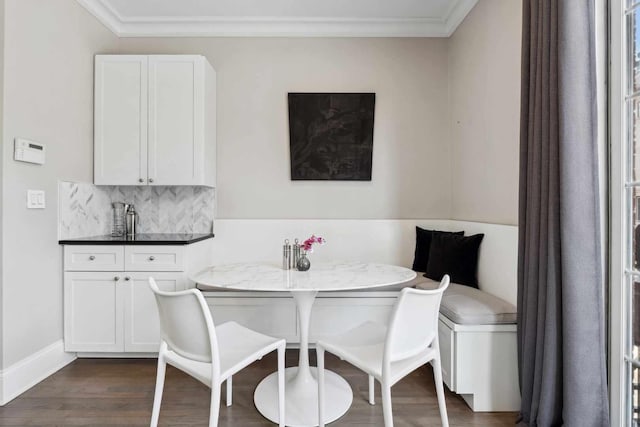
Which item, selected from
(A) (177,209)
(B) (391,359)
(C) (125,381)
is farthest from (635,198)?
(A) (177,209)

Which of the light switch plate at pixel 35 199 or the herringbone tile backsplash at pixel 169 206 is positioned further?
the herringbone tile backsplash at pixel 169 206

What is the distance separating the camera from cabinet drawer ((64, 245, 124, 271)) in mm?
2486

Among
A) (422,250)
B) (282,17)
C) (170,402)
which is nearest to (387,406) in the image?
(170,402)

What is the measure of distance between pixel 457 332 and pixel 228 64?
9.43 feet

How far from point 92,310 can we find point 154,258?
0.56m

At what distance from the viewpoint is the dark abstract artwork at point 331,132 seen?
10.5 feet

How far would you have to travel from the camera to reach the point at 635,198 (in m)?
1.51

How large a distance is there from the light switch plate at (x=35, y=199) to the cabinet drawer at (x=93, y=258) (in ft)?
1.18

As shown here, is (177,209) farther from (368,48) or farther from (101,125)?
(368,48)

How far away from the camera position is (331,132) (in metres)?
3.20

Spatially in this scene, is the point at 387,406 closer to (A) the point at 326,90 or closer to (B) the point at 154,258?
(B) the point at 154,258

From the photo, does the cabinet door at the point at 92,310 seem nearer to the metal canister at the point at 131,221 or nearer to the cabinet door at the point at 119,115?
the metal canister at the point at 131,221

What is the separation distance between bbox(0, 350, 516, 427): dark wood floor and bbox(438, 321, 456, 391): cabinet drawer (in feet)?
0.48

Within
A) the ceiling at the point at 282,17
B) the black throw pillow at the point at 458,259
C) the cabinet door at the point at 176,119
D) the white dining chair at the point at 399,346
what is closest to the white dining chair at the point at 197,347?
the white dining chair at the point at 399,346
